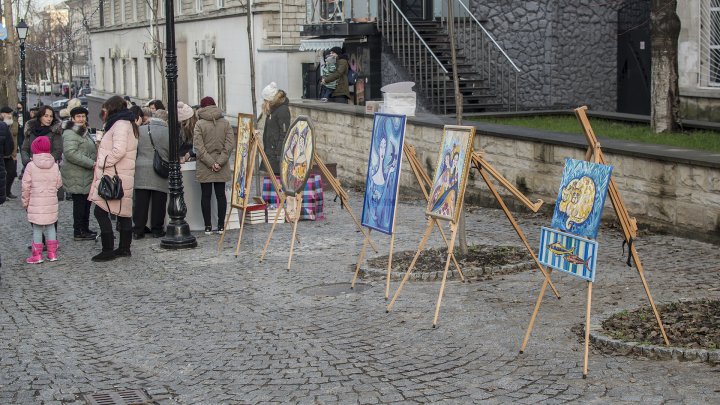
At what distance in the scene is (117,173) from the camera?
12.7 m

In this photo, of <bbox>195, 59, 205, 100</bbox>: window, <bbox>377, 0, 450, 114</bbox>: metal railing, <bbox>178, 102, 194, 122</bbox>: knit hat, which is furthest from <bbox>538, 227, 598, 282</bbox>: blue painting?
<bbox>195, 59, 205, 100</bbox>: window

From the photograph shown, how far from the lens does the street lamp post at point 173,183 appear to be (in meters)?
13.3

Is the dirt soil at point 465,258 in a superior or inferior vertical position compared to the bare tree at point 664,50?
inferior

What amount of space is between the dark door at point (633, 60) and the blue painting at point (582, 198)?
16.3 m

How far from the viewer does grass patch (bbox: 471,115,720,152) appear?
14.7 metres

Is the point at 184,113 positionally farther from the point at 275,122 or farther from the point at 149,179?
the point at 275,122

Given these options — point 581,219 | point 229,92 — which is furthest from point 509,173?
point 229,92

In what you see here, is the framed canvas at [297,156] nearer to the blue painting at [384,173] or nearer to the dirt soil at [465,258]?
the dirt soil at [465,258]

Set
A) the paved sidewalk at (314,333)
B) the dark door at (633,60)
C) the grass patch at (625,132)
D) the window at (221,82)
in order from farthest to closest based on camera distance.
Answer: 1. the window at (221,82)
2. the dark door at (633,60)
3. the grass patch at (625,132)
4. the paved sidewalk at (314,333)

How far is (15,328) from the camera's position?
9.39 m

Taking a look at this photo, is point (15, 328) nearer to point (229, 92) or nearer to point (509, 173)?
point (509, 173)

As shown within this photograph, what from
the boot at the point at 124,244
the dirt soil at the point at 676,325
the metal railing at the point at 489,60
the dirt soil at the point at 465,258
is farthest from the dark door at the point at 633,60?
the dirt soil at the point at 676,325

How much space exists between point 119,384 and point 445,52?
55.5 feet

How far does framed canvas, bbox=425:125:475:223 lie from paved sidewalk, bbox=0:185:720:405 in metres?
0.81
